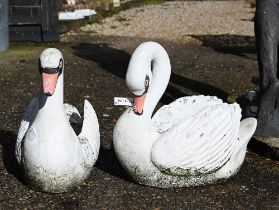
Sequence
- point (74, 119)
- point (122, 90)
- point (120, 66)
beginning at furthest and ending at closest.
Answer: point (120, 66)
point (122, 90)
point (74, 119)

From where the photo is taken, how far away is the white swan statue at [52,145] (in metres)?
4.43

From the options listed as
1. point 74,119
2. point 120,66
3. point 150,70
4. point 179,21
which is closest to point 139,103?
point 150,70

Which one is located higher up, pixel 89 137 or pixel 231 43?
pixel 89 137

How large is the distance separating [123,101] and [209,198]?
942mm

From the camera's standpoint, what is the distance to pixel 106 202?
178 inches

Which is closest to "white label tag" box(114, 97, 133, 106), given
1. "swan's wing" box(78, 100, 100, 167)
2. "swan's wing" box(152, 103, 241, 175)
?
"swan's wing" box(152, 103, 241, 175)

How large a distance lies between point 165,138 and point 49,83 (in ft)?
2.96

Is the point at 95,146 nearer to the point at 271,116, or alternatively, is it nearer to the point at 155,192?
the point at 155,192

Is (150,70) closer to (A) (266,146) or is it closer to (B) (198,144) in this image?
(B) (198,144)

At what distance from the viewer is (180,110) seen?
5070 millimetres

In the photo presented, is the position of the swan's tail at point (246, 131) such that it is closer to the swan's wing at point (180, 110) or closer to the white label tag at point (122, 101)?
the swan's wing at point (180, 110)

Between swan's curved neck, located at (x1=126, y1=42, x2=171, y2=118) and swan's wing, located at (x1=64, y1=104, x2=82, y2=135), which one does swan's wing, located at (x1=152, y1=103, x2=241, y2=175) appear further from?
swan's wing, located at (x1=64, y1=104, x2=82, y2=135)

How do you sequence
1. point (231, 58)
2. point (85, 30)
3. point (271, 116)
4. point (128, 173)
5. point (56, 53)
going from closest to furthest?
point (56, 53), point (128, 173), point (271, 116), point (231, 58), point (85, 30)

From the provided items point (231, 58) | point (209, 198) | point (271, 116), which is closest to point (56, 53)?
point (209, 198)
